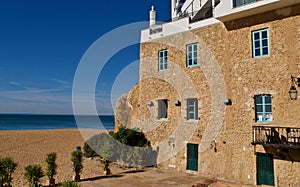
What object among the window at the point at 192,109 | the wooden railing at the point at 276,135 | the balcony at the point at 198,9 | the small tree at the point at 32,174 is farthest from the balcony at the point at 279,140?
the small tree at the point at 32,174

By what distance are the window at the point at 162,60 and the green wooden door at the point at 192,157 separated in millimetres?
4913

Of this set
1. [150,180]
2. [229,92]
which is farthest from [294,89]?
[150,180]

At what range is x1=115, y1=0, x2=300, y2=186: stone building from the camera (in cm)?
975

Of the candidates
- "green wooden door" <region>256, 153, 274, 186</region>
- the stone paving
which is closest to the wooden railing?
"green wooden door" <region>256, 153, 274, 186</region>

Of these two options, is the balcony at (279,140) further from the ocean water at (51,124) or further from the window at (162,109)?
the ocean water at (51,124)

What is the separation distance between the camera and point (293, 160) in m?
9.41

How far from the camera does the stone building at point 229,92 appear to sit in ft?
32.0

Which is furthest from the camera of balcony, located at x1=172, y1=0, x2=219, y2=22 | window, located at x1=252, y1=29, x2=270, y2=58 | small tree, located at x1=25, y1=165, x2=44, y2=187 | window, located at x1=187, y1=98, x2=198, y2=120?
balcony, located at x1=172, y1=0, x2=219, y2=22

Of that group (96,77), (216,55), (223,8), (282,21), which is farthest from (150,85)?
(282,21)

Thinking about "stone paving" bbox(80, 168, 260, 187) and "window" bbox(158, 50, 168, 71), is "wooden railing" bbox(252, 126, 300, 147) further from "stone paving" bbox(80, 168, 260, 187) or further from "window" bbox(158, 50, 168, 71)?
"window" bbox(158, 50, 168, 71)

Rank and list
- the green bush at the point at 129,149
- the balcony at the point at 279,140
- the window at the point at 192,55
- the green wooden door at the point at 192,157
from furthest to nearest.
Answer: the green bush at the point at 129,149 < the window at the point at 192,55 < the green wooden door at the point at 192,157 < the balcony at the point at 279,140

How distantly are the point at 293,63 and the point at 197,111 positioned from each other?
5068 millimetres

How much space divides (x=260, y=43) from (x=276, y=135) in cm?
395

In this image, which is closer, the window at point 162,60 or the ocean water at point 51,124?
the window at point 162,60
